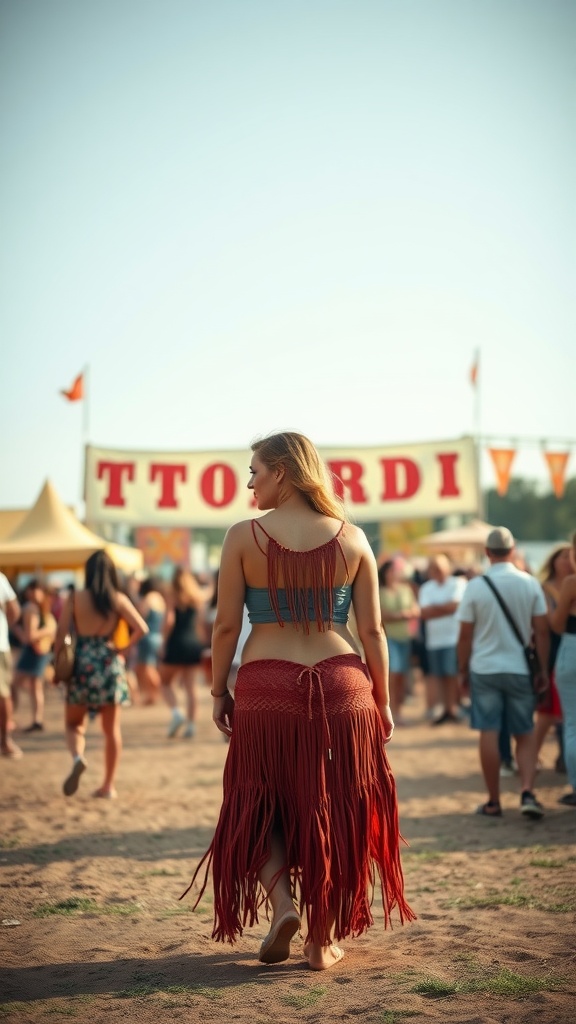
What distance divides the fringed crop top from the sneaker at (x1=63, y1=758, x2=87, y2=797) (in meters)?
4.55

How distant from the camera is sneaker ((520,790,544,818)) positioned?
744cm

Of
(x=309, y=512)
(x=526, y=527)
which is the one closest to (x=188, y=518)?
(x=309, y=512)

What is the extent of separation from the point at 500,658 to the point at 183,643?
6.49m

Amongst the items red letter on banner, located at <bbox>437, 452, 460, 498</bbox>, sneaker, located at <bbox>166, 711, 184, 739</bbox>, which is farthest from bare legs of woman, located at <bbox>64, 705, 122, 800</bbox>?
red letter on banner, located at <bbox>437, 452, 460, 498</bbox>

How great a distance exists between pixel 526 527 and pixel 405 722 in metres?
86.2

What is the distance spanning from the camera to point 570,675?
7.36 meters

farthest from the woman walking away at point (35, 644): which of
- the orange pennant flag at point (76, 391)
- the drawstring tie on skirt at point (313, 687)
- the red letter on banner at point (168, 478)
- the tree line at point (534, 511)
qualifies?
the tree line at point (534, 511)

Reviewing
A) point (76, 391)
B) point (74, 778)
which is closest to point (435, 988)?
point (74, 778)

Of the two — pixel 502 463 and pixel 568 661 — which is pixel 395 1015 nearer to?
pixel 568 661

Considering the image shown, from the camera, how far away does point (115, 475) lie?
19672mm

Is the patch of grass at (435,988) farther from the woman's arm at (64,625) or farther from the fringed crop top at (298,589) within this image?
the woman's arm at (64,625)

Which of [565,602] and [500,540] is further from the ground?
[500,540]

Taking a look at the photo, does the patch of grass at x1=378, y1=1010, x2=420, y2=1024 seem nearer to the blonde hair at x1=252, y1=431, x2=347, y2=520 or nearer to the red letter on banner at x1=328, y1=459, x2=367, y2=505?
the blonde hair at x1=252, y1=431, x2=347, y2=520

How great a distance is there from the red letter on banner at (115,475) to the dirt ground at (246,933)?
10343mm
